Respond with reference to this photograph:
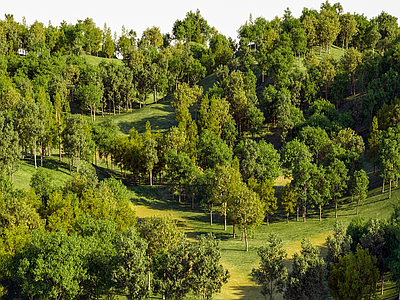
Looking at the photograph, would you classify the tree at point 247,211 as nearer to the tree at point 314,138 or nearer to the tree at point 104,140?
the tree at point 314,138

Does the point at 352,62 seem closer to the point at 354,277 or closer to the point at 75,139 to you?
the point at 75,139

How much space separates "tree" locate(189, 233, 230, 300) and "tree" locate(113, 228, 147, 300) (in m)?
8.57

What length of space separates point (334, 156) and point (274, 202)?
24.7 m

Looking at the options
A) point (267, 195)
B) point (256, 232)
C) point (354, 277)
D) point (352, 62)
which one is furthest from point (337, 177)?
point (352, 62)

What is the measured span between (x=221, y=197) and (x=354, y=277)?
50.2 metres

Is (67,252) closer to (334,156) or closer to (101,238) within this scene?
(101,238)

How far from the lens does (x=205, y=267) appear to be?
267ft

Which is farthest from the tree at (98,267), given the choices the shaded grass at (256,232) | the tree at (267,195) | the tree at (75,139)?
the tree at (75,139)

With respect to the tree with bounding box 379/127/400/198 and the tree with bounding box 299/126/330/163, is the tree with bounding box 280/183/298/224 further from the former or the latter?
the tree with bounding box 299/126/330/163

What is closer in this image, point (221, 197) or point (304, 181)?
point (221, 197)

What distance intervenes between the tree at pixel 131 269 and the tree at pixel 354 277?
107 feet

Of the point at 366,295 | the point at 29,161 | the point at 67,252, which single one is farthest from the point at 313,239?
the point at 29,161

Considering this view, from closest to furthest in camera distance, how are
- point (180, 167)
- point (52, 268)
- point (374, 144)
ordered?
1. point (52, 268)
2. point (374, 144)
3. point (180, 167)

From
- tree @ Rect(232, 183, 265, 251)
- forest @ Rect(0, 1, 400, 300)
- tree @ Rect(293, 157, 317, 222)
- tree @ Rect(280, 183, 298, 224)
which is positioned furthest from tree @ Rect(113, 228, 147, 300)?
tree @ Rect(293, 157, 317, 222)
